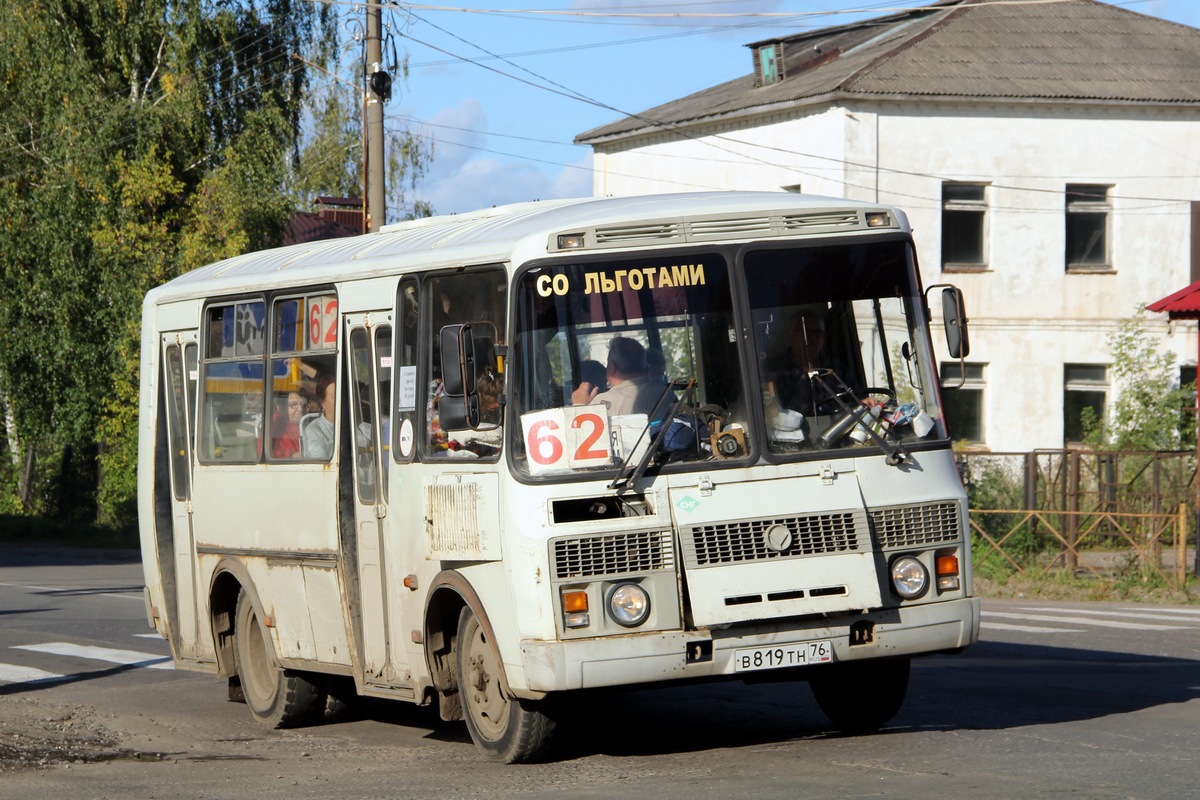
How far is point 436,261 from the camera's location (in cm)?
964

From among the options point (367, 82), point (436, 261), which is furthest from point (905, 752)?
point (367, 82)

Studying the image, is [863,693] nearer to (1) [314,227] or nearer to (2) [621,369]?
Result: (2) [621,369]

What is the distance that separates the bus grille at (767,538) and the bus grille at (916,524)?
13 centimetres

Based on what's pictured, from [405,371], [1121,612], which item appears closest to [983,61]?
[1121,612]

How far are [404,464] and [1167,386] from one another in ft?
87.0

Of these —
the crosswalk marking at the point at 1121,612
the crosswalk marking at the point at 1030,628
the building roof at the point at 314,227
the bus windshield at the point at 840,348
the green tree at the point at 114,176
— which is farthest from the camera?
the building roof at the point at 314,227

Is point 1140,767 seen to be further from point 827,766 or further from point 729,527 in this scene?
point 729,527

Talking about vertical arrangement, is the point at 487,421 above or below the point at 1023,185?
below

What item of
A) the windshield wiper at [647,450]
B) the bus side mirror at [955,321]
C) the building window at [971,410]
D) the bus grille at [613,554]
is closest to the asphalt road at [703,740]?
the bus grille at [613,554]

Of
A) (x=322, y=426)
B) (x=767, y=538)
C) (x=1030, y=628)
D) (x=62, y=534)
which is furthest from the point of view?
(x=62, y=534)

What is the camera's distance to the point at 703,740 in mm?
9977

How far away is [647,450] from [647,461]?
0.05m

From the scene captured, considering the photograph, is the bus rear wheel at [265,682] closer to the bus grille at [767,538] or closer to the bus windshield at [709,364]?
the bus windshield at [709,364]

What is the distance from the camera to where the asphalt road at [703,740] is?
8.34 m
